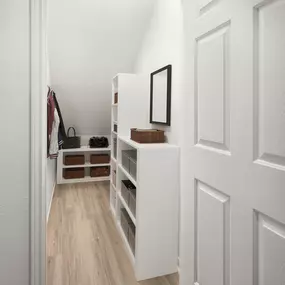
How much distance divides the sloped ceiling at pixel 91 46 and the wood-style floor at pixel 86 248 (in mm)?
1640

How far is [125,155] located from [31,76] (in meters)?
1.60

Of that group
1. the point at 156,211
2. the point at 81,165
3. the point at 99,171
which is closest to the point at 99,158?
the point at 99,171

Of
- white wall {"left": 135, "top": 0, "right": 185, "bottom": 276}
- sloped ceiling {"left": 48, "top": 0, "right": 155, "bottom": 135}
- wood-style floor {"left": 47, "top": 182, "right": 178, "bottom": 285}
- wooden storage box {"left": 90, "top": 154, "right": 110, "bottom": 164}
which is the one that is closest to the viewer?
wood-style floor {"left": 47, "top": 182, "right": 178, "bottom": 285}

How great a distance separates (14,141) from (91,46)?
2411 millimetres

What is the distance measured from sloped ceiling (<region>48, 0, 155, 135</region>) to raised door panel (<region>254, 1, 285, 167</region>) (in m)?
2.13

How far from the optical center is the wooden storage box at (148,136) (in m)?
2.16

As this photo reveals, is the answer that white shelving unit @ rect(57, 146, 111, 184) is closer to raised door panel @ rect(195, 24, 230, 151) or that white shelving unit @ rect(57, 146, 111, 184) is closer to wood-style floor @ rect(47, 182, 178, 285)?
wood-style floor @ rect(47, 182, 178, 285)

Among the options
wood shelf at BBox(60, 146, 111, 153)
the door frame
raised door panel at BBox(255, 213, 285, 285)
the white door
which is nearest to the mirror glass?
the white door

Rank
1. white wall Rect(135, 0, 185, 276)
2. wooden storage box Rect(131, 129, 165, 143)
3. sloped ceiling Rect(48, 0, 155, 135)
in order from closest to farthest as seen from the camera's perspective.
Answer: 1. white wall Rect(135, 0, 185, 276)
2. wooden storage box Rect(131, 129, 165, 143)
3. sloped ceiling Rect(48, 0, 155, 135)

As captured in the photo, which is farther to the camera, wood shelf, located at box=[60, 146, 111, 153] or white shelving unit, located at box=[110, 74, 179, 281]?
wood shelf, located at box=[60, 146, 111, 153]

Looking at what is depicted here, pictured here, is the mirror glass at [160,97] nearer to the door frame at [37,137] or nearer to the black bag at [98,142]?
the door frame at [37,137]

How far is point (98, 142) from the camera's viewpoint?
4.55 meters

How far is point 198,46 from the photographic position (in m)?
1.08

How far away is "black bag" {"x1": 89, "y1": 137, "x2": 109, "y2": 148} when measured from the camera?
4.54 metres
